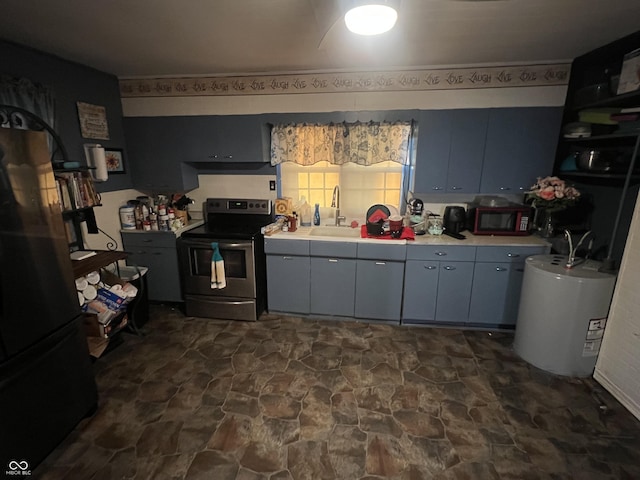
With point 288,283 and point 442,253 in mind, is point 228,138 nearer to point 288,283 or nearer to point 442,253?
point 288,283

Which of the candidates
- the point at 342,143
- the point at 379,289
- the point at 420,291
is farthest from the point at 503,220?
the point at 342,143

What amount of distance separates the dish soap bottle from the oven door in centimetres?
69

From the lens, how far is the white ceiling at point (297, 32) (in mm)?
1711

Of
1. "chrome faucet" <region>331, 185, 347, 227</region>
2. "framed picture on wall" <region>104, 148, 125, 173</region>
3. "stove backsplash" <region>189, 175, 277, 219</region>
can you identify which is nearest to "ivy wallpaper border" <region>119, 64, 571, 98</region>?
"framed picture on wall" <region>104, 148, 125, 173</region>

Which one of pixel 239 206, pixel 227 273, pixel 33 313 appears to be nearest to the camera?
pixel 33 313

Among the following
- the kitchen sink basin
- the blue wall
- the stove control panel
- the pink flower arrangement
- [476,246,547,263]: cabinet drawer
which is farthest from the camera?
the stove control panel

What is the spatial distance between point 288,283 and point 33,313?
6.30ft

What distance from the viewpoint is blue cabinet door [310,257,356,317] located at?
299 cm

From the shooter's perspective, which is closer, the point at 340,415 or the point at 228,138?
the point at 340,415

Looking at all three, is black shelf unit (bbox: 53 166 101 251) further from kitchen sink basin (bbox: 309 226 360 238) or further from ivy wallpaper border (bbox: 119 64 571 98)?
kitchen sink basin (bbox: 309 226 360 238)

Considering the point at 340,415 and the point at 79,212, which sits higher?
the point at 79,212

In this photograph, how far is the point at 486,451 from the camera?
1778mm

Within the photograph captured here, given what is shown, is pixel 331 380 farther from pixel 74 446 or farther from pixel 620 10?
pixel 620 10

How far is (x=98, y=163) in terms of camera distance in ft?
9.41
